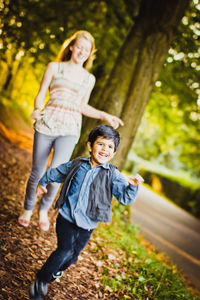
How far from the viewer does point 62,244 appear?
1947 mm

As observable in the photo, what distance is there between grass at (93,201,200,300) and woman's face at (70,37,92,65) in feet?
8.70

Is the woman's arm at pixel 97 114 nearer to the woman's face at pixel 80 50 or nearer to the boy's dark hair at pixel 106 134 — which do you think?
the woman's face at pixel 80 50

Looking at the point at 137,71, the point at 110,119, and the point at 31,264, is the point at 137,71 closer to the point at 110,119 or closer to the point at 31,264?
the point at 110,119

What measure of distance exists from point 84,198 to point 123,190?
36cm

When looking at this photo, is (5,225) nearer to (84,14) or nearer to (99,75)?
(99,75)

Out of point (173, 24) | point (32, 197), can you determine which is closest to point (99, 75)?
point (173, 24)

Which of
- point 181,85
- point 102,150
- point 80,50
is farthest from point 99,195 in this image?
point 181,85

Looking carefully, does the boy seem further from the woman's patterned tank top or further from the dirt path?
the woman's patterned tank top

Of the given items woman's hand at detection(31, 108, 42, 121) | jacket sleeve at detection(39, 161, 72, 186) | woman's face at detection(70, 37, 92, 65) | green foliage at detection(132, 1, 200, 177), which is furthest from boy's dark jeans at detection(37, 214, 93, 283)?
green foliage at detection(132, 1, 200, 177)

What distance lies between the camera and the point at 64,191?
6.65 ft

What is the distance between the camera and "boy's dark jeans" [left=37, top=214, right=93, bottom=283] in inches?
75.5

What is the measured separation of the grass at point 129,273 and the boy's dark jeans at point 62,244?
1.04 metres

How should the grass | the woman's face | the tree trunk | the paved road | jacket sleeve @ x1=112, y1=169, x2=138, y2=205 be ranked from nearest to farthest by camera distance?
1. jacket sleeve @ x1=112, y1=169, x2=138, y2=205
2. the woman's face
3. the grass
4. the tree trunk
5. the paved road

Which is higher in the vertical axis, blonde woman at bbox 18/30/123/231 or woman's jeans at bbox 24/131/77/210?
blonde woman at bbox 18/30/123/231
